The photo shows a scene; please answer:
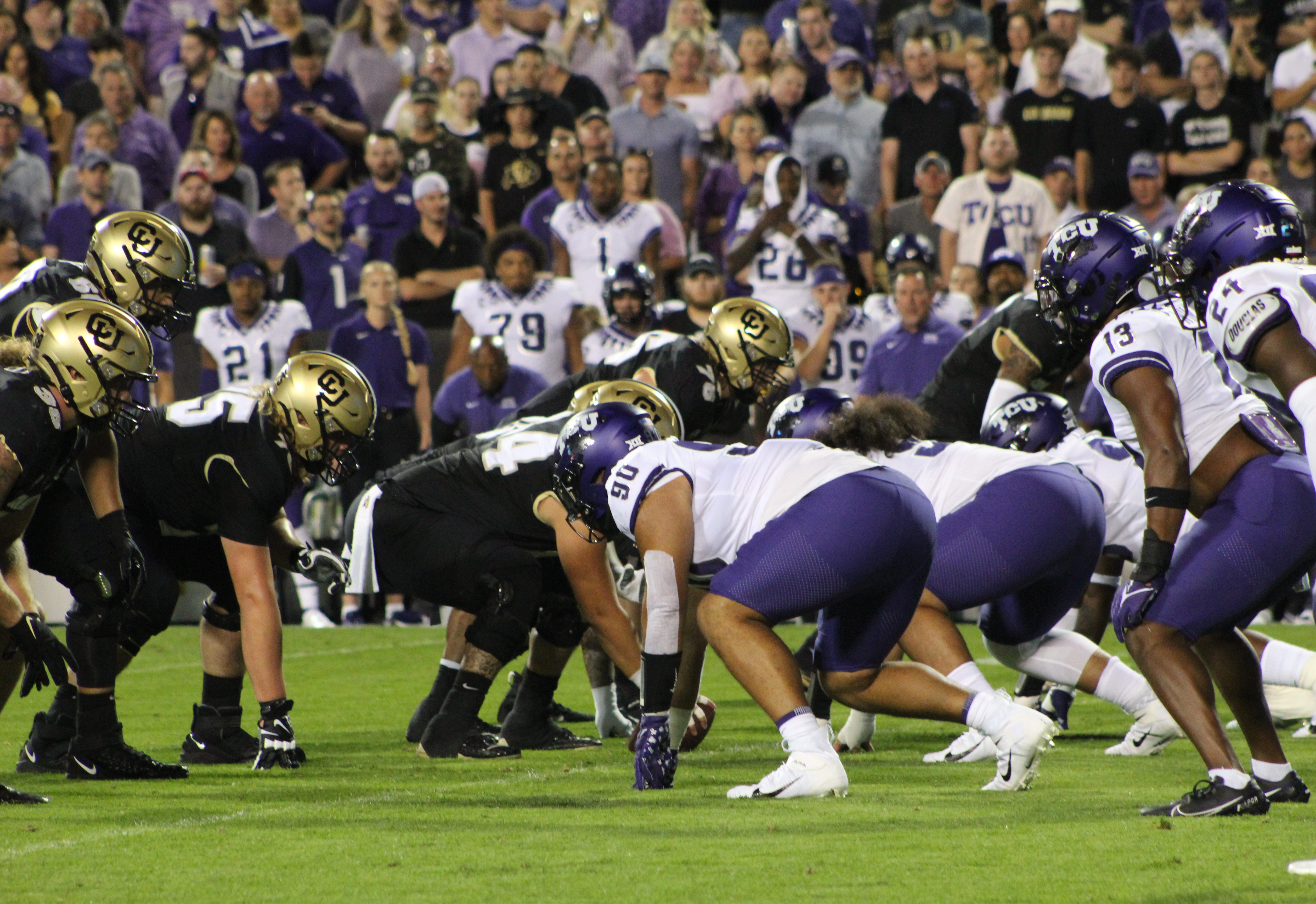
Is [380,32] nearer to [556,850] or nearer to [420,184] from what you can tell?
[420,184]

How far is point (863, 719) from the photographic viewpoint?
6.66 meters

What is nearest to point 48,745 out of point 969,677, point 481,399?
point 969,677

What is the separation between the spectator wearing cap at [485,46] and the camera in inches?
605

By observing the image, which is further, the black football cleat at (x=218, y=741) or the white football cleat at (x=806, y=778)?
the black football cleat at (x=218, y=741)

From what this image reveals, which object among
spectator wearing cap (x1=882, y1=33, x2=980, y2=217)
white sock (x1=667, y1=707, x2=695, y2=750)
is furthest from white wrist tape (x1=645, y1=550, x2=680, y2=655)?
spectator wearing cap (x1=882, y1=33, x2=980, y2=217)

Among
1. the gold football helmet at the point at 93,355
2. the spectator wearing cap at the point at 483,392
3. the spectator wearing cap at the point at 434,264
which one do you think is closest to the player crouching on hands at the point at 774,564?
the gold football helmet at the point at 93,355

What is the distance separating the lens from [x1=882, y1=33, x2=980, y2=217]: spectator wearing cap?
44.8 feet

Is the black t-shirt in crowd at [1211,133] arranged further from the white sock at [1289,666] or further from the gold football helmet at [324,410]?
the gold football helmet at [324,410]

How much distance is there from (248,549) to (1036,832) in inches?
125

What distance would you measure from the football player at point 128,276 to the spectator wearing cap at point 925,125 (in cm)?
785

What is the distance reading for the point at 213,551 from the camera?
22.4 ft

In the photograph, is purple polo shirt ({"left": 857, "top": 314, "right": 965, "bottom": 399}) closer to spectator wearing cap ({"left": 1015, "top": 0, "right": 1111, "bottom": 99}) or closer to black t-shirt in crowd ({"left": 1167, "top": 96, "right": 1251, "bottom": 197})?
black t-shirt in crowd ({"left": 1167, "top": 96, "right": 1251, "bottom": 197})

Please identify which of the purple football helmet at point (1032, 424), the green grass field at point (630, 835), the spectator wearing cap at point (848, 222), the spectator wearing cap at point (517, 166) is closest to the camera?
the green grass field at point (630, 835)

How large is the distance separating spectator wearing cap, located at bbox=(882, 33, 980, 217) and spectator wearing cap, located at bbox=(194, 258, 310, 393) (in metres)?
5.08
